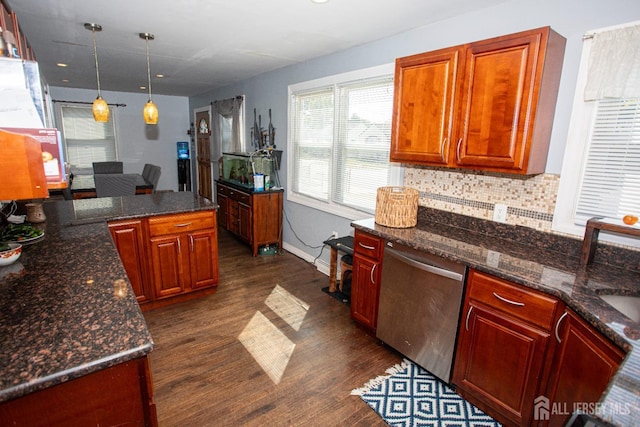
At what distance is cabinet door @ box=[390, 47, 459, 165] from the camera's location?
6.89ft

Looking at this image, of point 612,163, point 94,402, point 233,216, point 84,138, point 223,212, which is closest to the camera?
point 94,402

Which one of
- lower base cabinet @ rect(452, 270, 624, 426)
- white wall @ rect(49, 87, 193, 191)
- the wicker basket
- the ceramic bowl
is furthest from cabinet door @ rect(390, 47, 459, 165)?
white wall @ rect(49, 87, 193, 191)

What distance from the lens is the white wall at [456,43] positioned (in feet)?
5.92

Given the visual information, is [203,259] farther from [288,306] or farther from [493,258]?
[493,258]

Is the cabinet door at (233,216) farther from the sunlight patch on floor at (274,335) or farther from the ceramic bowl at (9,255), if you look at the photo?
the ceramic bowl at (9,255)

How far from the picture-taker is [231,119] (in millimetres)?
5477

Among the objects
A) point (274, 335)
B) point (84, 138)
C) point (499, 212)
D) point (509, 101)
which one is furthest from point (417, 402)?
point (84, 138)

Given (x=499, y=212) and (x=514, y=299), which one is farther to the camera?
(x=499, y=212)

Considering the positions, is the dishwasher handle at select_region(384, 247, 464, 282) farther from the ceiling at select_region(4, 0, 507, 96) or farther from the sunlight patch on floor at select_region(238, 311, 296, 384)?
the ceiling at select_region(4, 0, 507, 96)

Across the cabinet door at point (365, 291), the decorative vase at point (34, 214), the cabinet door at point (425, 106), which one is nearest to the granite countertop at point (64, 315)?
the decorative vase at point (34, 214)

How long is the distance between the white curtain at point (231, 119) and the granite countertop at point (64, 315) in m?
3.44

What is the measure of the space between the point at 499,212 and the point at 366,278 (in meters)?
1.02

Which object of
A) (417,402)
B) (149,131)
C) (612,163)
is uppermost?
(149,131)

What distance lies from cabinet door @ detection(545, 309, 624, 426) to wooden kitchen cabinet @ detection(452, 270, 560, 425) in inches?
2.5
